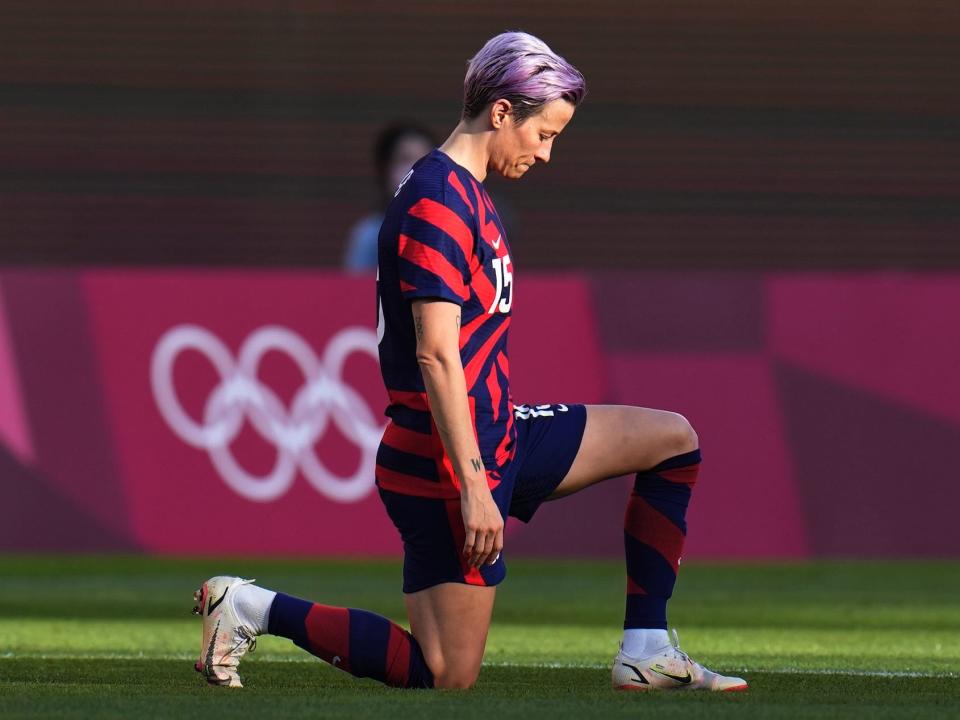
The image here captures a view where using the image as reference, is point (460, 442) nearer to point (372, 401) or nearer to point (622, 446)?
point (622, 446)

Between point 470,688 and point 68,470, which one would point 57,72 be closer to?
point 68,470

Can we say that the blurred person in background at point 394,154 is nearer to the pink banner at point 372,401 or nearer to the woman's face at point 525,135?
the pink banner at point 372,401

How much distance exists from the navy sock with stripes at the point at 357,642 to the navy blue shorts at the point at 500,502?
0.13 meters

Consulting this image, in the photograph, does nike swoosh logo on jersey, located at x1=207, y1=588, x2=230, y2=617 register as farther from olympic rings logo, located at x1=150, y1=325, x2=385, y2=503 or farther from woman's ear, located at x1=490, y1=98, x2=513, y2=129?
olympic rings logo, located at x1=150, y1=325, x2=385, y2=503

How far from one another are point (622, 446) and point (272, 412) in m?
4.75

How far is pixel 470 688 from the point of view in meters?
4.95

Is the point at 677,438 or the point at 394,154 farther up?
the point at 394,154

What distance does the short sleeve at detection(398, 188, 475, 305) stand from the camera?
462 centimetres

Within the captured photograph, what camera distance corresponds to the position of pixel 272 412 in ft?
31.7

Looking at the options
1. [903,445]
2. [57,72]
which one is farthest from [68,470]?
[57,72]

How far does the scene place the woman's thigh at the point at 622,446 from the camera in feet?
16.7

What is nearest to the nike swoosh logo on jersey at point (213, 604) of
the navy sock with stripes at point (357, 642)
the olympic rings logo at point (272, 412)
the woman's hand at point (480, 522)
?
the navy sock with stripes at point (357, 642)

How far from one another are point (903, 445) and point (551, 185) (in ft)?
19.0

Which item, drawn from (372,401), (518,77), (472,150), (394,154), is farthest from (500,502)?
(394,154)
